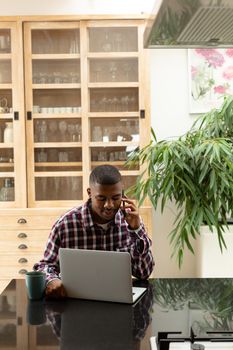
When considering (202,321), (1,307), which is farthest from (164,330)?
(1,307)

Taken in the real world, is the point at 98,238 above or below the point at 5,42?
below

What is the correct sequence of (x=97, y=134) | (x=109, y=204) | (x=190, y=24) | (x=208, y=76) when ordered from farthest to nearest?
(x=208, y=76) < (x=97, y=134) < (x=109, y=204) < (x=190, y=24)

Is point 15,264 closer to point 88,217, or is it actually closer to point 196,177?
point 196,177

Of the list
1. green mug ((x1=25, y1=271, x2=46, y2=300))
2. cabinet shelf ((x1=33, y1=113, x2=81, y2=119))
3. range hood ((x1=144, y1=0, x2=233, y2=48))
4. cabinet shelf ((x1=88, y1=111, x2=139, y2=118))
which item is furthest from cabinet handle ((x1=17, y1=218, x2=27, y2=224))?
range hood ((x1=144, y1=0, x2=233, y2=48))

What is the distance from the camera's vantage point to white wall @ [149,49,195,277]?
154 inches

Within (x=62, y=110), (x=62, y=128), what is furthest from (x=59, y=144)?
(x=62, y=110)

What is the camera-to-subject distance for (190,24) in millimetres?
1374

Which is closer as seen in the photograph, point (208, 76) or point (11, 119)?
point (11, 119)

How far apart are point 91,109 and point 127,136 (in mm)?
348

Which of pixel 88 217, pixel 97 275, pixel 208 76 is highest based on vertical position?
pixel 208 76

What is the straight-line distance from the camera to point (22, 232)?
355 centimetres

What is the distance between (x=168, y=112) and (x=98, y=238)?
7.08 feet

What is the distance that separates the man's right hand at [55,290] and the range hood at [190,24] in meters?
0.87

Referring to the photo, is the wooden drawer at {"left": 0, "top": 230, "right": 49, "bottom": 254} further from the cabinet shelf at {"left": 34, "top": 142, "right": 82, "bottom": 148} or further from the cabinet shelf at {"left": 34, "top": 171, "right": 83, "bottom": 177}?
the cabinet shelf at {"left": 34, "top": 142, "right": 82, "bottom": 148}
